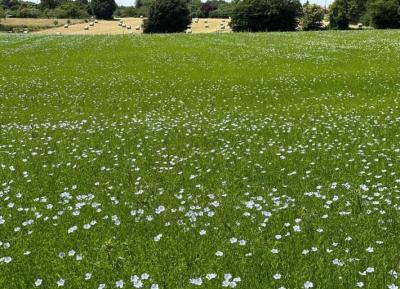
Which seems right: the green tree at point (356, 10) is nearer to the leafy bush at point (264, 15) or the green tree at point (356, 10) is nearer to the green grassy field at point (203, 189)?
the leafy bush at point (264, 15)

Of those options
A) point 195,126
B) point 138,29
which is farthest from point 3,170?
point 138,29

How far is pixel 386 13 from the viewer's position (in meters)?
92.2

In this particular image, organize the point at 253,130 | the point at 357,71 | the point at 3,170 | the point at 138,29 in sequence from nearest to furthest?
the point at 3,170 → the point at 253,130 → the point at 357,71 → the point at 138,29

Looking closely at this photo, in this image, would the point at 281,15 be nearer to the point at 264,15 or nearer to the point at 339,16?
the point at 264,15

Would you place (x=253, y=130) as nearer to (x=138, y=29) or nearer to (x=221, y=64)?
(x=221, y=64)

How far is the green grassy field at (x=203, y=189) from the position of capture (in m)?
6.45

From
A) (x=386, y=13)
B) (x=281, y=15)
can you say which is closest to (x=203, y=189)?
(x=386, y=13)

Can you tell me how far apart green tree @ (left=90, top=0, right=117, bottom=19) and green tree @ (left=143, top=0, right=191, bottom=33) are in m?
63.8

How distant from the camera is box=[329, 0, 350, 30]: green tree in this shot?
348 feet

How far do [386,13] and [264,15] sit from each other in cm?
2536

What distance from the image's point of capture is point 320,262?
632 centimetres

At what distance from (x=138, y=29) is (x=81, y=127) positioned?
11352 cm

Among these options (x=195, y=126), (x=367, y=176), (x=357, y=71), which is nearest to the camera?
(x=367, y=176)

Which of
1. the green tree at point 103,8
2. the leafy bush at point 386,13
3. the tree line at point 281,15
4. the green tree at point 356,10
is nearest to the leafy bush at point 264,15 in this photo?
the tree line at point 281,15
